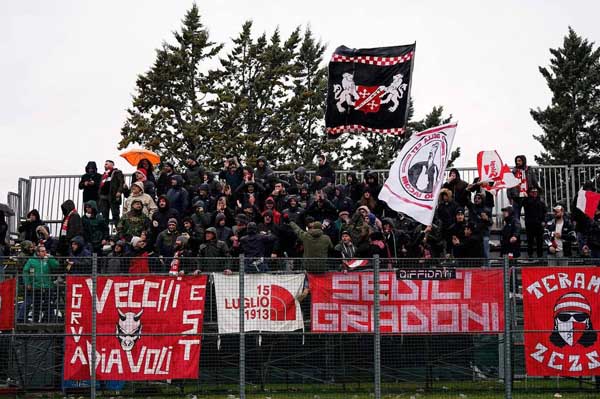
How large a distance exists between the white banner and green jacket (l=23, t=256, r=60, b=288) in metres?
6.21

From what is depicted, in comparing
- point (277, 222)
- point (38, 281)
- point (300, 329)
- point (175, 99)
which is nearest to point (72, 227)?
point (277, 222)

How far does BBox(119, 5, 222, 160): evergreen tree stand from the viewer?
185ft

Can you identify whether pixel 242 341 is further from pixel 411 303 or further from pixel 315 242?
pixel 315 242

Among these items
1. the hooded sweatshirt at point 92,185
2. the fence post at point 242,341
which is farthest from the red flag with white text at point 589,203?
the hooded sweatshirt at point 92,185

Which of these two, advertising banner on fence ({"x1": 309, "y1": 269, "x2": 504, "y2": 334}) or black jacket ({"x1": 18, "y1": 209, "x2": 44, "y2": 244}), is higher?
black jacket ({"x1": 18, "y1": 209, "x2": 44, "y2": 244})

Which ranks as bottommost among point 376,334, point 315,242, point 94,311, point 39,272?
point 376,334

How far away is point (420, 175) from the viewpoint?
2111 cm

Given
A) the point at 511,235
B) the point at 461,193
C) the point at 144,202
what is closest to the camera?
the point at 511,235

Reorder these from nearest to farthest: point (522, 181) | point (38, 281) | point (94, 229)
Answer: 1. point (38, 281)
2. point (94, 229)
3. point (522, 181)

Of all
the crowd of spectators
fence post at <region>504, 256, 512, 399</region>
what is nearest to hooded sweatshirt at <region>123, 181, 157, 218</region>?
the crowd of spectators

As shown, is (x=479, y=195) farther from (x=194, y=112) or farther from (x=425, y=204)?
(x=194, y=112)

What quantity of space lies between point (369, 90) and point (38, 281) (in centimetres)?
1027

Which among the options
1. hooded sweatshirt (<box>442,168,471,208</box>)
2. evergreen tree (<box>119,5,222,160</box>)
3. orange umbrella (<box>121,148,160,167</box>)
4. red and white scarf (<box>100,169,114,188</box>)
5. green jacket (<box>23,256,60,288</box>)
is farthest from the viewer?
evergreen tree (<box>119,5,222,160</box>)

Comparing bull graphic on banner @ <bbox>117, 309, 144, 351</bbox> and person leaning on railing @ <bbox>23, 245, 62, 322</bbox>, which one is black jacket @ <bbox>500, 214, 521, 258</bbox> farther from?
person leaning on railing @ <bbox>23, 245, 62, 322</bbox>
